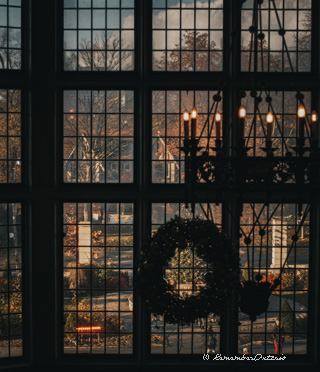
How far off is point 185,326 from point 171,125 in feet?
8.18

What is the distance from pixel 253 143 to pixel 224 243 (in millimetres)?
1339

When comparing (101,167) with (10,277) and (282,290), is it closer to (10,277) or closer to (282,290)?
(10,277)

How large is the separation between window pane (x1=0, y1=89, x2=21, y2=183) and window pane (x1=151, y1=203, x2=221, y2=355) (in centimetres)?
→ 179

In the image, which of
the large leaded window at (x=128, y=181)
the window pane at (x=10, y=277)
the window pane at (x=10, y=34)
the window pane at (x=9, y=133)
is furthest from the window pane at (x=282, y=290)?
the window pane at (x=10, y=34)

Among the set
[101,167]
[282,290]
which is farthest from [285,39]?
[282,290]

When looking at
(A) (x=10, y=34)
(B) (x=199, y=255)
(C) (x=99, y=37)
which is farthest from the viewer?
(C) (x=99, y=37)

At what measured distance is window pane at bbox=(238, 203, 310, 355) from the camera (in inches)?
221

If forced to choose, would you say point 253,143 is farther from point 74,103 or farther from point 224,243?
point 74,103

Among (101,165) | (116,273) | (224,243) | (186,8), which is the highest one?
(186,8)

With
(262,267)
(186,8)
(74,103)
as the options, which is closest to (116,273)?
(262,267)

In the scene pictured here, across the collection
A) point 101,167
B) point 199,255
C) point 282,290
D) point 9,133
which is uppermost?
point 9,133

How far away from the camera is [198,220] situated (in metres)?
5.09

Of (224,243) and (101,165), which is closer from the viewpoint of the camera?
(224,243)

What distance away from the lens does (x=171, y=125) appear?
565 centimetres
